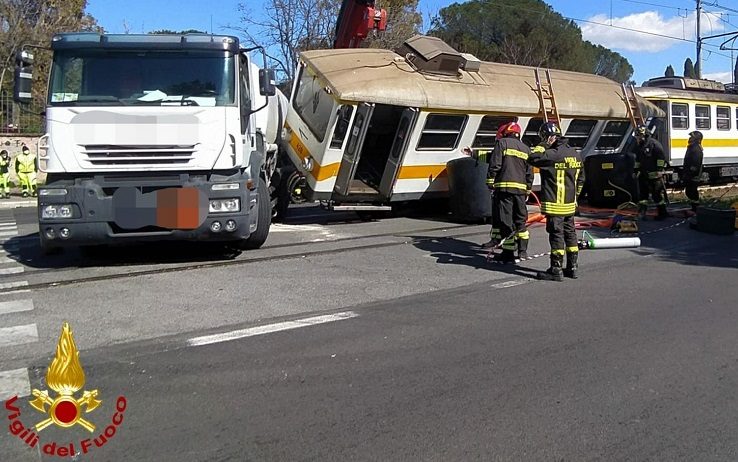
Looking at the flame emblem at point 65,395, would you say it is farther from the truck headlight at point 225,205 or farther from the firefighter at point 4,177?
the firefighter at point 4,177

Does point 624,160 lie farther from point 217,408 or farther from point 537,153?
point 217,408

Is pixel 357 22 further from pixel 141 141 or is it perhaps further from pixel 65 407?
pixel 65 407

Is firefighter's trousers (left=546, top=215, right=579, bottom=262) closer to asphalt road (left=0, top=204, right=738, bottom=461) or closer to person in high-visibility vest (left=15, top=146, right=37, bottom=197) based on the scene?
asphalt road (left=0, top=204, right=738, bottom=461)

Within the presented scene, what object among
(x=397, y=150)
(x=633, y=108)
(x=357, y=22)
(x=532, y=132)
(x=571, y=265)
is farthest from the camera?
(x=633, y=108)

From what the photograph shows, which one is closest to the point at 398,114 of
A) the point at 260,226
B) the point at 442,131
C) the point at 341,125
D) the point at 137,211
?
the point at 442,131

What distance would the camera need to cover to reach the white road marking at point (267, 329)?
5129mm

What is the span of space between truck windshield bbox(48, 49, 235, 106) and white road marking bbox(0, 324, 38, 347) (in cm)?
280

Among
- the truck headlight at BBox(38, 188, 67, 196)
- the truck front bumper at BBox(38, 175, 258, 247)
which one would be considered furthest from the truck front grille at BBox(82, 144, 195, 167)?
the truck headlight at BBox(38, 188, 67, 196)

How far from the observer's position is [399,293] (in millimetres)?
6719

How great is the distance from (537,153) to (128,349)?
503 cm

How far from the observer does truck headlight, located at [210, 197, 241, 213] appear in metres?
7.27

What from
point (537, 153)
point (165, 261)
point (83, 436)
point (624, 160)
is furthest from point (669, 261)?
point (83, 436)

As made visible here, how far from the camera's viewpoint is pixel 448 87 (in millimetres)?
11531

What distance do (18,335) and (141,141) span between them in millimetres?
2606
